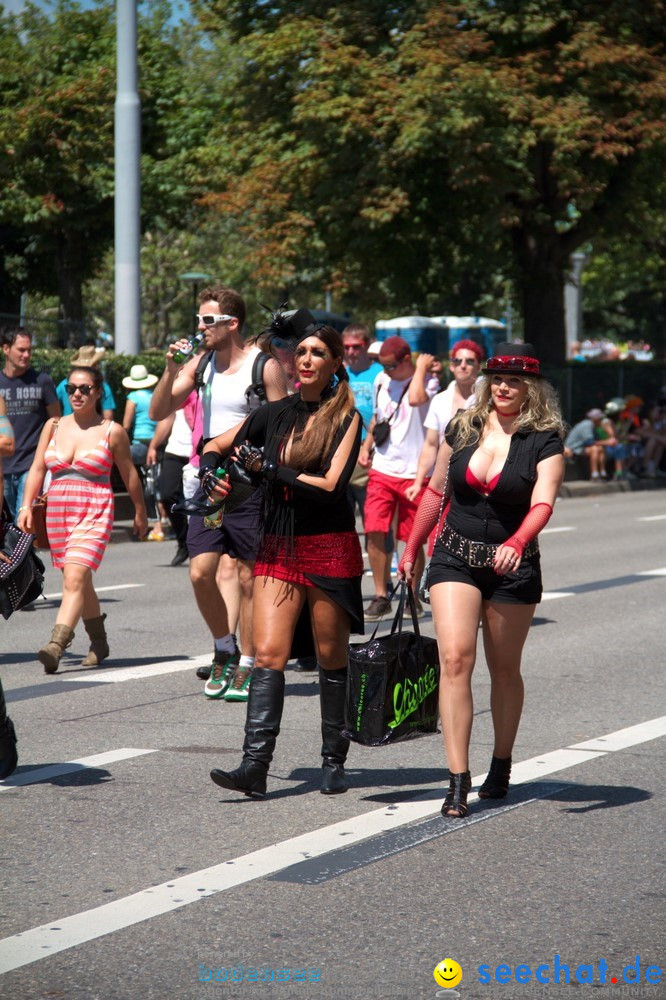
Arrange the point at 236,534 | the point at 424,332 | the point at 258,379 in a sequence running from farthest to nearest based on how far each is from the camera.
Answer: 1. the point at 424,332
2. the point at 236,534
3. the point at 258,379

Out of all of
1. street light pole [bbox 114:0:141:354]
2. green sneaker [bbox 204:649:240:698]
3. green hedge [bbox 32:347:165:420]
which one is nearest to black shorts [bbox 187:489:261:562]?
green sneaker [bbox 204:649:240:698]

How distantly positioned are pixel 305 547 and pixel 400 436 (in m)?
4.76

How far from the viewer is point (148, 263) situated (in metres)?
50.8

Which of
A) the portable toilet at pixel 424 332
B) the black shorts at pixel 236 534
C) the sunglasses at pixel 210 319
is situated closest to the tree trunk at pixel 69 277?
the portable toilet at pixel 424 332

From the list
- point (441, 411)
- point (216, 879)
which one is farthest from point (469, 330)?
point (216, 879)

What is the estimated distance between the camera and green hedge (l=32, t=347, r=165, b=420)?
18.1m

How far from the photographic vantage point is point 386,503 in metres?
10.5

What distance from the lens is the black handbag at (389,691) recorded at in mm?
5590

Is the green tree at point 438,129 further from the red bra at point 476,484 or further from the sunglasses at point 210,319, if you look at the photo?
the red bra at point 476,484

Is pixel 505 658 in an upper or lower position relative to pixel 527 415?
lower

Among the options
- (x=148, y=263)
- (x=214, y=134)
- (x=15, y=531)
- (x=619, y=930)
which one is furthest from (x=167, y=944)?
(x=148, y=263)

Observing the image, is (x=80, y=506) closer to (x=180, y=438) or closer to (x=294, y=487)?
(x=180, y=438)

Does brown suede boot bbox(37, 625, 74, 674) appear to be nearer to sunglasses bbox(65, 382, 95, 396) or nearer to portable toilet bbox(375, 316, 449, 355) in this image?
sunglasses bbox(65, 382, 95, 396)

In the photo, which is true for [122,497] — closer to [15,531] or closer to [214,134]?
[15,531]
